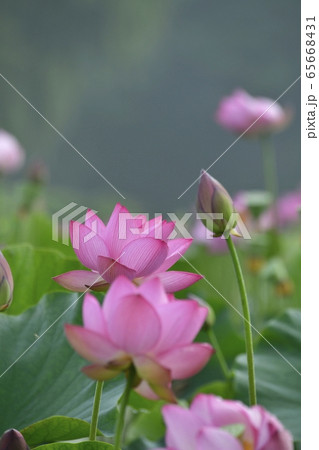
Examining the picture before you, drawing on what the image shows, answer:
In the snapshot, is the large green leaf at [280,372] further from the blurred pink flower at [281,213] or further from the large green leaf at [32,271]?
the blurred pink flower at [281,213]

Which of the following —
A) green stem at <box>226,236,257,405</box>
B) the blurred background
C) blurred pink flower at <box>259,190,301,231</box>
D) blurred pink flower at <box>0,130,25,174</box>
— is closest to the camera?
green stem at <box>226,236,257,405</box>

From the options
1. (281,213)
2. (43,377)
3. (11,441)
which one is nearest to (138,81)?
(281,213)

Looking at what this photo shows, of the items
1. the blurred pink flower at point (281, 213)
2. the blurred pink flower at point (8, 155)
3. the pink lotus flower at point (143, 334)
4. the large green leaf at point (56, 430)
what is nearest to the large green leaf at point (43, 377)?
the large green leaf at point (56, 430)

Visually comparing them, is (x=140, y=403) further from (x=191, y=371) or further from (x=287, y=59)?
(x=287, y=59)

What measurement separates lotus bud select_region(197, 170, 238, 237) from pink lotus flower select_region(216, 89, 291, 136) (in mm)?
750

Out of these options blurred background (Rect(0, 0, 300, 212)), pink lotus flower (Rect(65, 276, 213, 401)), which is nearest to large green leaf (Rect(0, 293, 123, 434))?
pink lotus flower (Rect(65, 276, 213, 401))

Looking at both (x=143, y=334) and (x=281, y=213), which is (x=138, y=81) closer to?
(x=281, y=213)

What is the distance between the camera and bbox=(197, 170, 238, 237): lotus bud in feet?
1.15

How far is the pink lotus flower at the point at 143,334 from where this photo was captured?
9.1 inches

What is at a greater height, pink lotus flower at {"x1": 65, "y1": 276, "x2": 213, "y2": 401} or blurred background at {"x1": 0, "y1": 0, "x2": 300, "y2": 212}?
blurred background at {"x1": 0, "y1": 0, "x2": 300, "y2": 212}

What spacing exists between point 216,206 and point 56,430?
138 mm

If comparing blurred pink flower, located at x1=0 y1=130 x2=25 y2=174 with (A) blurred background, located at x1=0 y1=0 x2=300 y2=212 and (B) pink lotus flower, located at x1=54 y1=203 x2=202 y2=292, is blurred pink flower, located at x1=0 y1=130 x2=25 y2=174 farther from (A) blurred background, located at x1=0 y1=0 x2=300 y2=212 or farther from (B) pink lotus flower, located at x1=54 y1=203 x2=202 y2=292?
(A) blurred background, located at x1=0 y1=0 x2=300 y2=212

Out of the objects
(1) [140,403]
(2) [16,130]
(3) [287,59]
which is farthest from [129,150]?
(1) [140,403]

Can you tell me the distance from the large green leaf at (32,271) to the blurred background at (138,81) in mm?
2739
